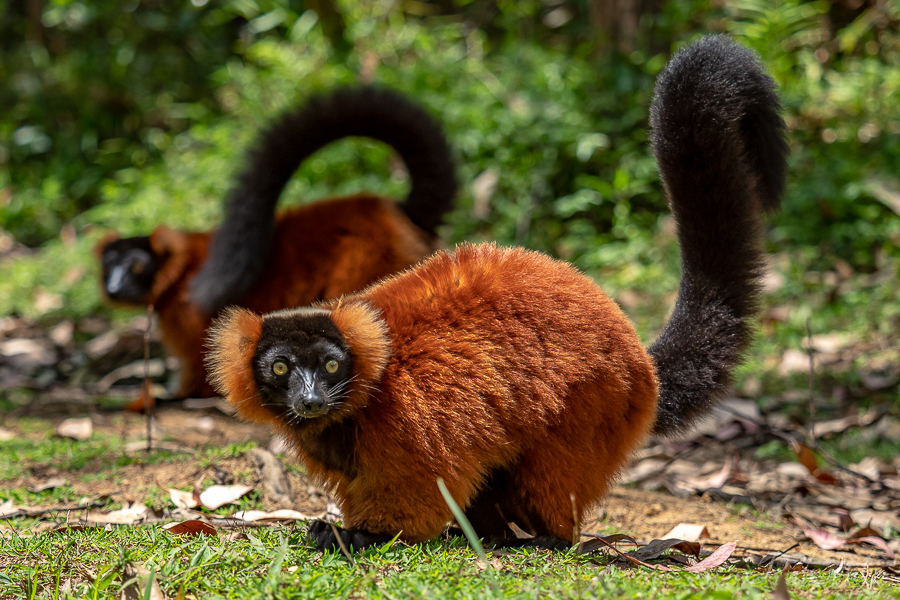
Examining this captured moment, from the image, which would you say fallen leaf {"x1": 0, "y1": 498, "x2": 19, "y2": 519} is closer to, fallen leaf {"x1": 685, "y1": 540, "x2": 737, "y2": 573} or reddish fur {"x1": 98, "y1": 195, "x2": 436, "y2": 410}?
reddish fur {"x1": 98, "y1": 195, "x2": 436, "y2": 410}

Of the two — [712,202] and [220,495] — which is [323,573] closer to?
[220,495]

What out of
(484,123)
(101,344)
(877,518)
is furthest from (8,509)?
(484,123)

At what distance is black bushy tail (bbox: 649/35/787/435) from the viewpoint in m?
3.08

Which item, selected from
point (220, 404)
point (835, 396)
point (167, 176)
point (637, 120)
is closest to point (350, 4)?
point (167, 176)

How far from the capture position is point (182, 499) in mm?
3334

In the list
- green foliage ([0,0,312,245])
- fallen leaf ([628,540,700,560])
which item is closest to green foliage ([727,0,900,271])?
fallen leaf ([628,540,700,560])

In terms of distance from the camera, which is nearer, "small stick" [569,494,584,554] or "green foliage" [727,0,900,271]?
"small stick" [569,494,584,554]

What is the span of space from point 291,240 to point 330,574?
3.62m

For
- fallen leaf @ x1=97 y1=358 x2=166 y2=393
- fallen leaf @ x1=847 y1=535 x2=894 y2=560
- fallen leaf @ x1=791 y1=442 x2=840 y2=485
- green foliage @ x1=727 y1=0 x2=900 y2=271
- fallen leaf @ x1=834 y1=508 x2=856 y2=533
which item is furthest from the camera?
green foliage @ x1=727 y1=0 x2=900 y2=271

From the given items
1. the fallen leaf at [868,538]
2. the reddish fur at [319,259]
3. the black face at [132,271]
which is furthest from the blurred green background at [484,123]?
the fallen leaf at [868,538]

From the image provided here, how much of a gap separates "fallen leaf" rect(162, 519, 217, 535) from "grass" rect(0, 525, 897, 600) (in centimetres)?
8

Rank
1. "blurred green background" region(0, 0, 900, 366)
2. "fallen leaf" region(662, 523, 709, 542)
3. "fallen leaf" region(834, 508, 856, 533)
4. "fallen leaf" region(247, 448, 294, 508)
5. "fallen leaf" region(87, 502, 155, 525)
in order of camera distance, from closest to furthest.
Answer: "fallen leaf" region(87, 502, 155, 525), "fallen leaf" region(662, 523, 709, 542), "fallen leaf" region(247, 448, 294, 508), "fallen leaf" region(834, 508, 856, 533), "blurred green background" region(0, 0, 900, 366)

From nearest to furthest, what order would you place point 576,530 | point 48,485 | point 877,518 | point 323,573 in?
point 323,573 < point 576,530 < point 48,485 < point 877,518

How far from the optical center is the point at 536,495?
2828 millimetres
